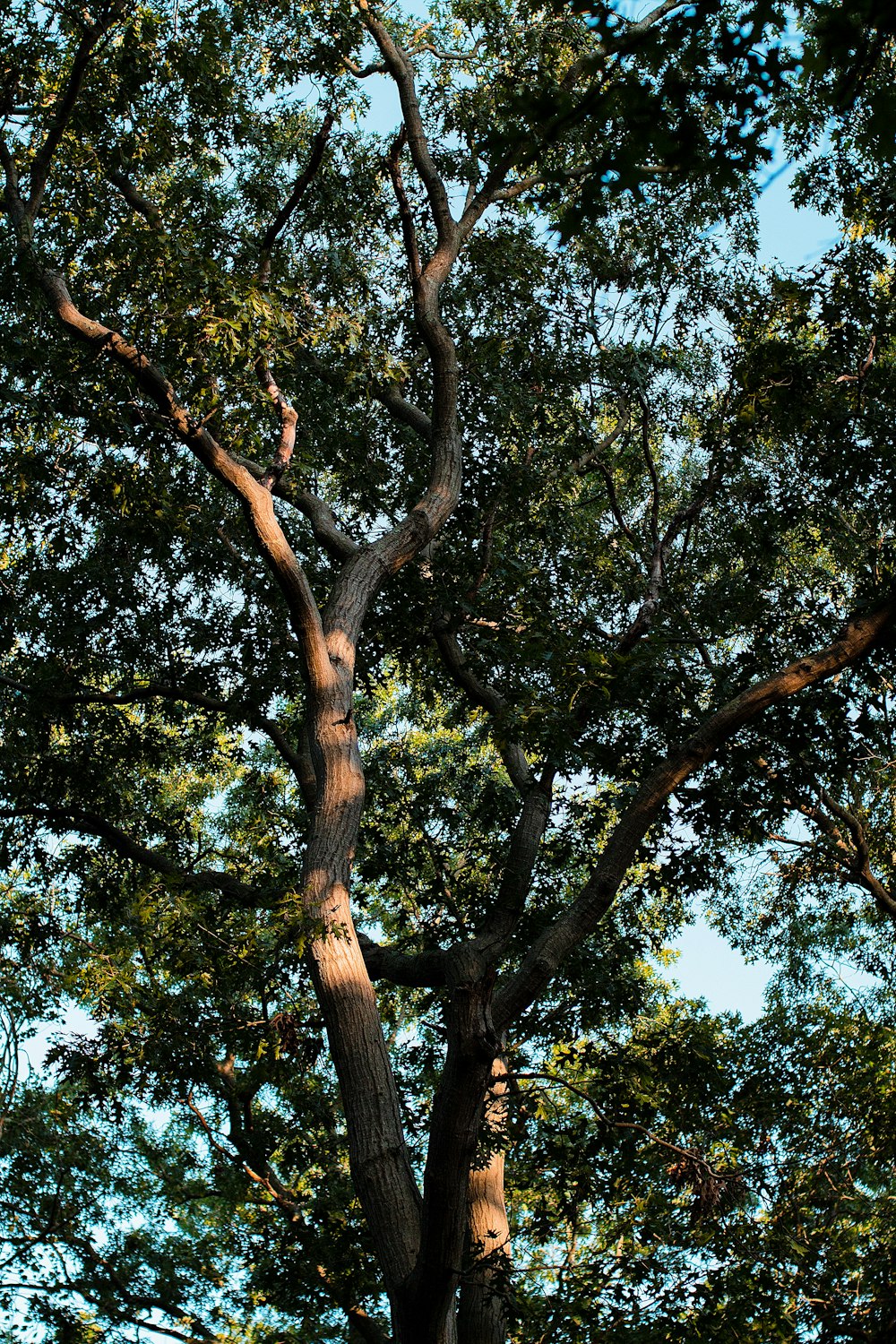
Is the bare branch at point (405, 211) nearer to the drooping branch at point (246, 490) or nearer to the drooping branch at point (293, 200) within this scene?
the drooping branch at point (293, 200)

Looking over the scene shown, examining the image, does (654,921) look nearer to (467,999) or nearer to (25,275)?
(467,999)

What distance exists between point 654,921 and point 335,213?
20.4 ft

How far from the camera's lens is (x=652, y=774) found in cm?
545

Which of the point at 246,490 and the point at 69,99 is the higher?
the point at 69,99

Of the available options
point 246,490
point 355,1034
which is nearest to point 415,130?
point 246,490

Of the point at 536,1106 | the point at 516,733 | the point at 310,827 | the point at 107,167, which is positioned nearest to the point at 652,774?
the point at 516,733

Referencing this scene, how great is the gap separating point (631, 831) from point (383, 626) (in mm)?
3216

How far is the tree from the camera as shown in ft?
19.4

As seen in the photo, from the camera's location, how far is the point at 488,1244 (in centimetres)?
704

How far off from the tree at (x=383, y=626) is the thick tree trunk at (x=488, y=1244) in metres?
0.03

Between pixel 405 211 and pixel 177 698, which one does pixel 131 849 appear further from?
pixel 405 211

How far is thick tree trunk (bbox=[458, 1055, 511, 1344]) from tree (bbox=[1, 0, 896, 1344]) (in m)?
0.03

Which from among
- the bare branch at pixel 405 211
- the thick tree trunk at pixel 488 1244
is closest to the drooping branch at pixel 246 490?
the thick tree trunk at pixel 488 1244

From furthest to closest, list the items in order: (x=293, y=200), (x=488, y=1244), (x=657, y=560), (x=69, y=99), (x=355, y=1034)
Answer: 1. (x=657, y=560)
2. (x=293, y=200)
3. (x=488, y=1244)
4. (x=69, y=99)
5. (x=355, y=1034)
